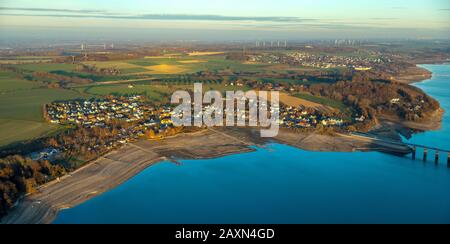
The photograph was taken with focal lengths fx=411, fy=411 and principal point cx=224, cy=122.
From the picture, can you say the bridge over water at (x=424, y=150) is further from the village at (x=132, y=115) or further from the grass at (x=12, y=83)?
the grass at (x=12, y=83)

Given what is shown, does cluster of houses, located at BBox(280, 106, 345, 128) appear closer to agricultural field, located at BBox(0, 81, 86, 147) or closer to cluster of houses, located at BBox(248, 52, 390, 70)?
agricultural field, located at BBox(0, 81, 86, 147)

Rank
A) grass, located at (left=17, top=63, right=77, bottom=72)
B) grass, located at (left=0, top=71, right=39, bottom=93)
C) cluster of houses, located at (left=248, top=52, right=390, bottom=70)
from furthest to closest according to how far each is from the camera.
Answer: cluster of houses, located at (left=248, top=52, right=390, bottom=70) < grass, located at (left=17, top=63, right=77, bottom=72) < grass, located at (left=0, top=71, right=39, bottom=93)

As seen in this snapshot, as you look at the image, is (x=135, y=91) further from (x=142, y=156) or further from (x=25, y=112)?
(x=142, y=156)

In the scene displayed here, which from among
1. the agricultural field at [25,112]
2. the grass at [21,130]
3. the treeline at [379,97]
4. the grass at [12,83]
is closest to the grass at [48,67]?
the grass at [12,83]

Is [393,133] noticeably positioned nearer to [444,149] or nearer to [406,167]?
[444,149]

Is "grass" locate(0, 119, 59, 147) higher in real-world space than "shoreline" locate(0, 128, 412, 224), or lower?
higher

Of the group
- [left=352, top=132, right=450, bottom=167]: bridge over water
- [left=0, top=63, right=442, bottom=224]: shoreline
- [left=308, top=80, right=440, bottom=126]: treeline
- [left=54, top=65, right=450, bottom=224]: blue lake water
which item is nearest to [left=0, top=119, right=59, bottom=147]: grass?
[left=0, top=63, right=442, bottom=224]: shoreline
